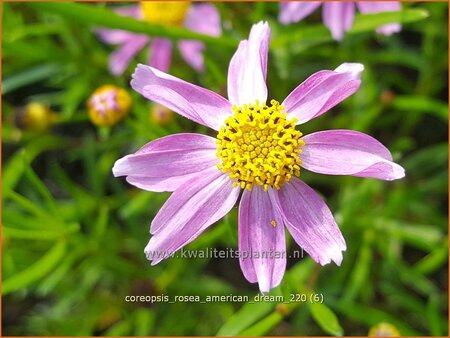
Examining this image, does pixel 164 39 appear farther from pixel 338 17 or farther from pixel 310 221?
pixel 310 221

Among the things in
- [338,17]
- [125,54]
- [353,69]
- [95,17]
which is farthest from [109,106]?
[353,69]

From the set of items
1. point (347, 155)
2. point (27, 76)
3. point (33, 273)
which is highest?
point (27, 76)

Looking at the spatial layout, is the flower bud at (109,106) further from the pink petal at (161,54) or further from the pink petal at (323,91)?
the pink petal at (323,91)

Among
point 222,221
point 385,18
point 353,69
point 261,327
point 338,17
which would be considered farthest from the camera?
point 222,221

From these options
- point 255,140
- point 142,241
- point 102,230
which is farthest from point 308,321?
point 255,140

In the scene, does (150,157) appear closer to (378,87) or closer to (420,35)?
(378,87)

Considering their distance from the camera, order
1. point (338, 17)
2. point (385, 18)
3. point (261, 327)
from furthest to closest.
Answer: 1. point (338, 17)
2. point (385, 18)
3. point (261, 327)
